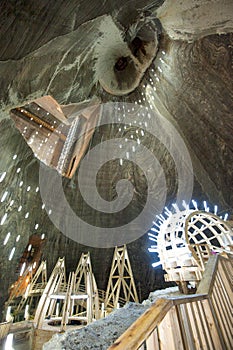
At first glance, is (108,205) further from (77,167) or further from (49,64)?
(49,64)

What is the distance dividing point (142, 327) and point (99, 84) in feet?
34.6

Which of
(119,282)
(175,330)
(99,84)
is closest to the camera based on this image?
(175,330)

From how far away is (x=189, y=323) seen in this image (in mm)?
1939

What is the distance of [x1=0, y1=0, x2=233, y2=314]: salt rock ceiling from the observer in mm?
3273

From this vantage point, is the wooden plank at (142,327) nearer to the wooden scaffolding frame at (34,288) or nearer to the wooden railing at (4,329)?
the wooden railing at (4,329)

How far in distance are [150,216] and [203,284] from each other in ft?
44.7

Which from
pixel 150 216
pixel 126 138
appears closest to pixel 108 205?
pixel 150 216

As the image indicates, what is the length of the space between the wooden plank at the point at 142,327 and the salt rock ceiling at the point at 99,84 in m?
4.04

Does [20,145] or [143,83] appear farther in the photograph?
[143,83]

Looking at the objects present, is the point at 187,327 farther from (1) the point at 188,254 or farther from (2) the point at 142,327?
(1) the point at 188,254

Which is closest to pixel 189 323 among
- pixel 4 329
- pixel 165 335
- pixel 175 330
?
pixel 175 330

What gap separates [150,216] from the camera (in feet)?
53.4

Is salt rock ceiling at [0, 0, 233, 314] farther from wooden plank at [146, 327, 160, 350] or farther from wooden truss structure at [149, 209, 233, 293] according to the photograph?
wooden plank at [146, 327, 160, 350]

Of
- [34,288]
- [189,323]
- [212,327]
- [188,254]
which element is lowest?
[212,327]
